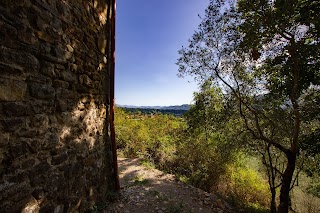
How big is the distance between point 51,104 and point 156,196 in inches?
133

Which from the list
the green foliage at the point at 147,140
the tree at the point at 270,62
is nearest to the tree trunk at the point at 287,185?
the tree at the point at 270,62

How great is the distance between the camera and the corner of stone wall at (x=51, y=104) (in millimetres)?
1890

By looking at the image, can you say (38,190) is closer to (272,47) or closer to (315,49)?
(315,49)

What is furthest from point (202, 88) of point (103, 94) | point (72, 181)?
point (72, 181)

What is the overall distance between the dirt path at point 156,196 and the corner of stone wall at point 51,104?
78cm

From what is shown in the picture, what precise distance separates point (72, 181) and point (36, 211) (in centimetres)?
70

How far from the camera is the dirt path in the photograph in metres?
4.28

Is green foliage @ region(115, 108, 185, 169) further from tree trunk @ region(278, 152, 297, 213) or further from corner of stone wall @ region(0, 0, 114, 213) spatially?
corner of stone wall @ region(0, 0, 114, 213)

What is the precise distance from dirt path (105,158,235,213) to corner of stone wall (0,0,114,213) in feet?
2.57

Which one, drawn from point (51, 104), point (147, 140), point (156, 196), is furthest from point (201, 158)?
point (51, 104)

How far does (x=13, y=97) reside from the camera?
6.33ft

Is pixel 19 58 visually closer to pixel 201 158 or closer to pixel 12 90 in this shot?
pixel 12 90

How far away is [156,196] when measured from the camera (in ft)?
16.1

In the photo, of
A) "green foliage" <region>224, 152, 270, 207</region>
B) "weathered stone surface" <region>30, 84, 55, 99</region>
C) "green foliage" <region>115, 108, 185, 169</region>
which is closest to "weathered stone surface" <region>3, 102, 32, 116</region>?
"weathered stone surface" <region>30, 84, 55, 99</region>
